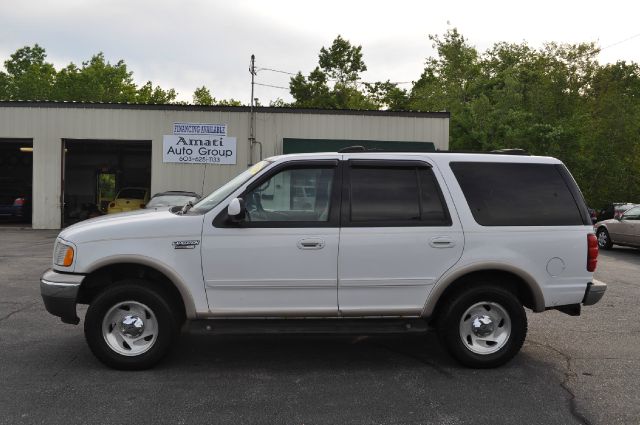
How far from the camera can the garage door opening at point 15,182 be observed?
22.1m

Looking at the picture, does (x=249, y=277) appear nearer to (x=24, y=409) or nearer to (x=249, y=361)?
(x=249, y=361)

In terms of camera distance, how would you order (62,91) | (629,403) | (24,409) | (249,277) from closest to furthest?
1. (24,409)
2. (629,403)
3. (249,277)
4. (62,91)

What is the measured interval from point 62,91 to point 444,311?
225 ft

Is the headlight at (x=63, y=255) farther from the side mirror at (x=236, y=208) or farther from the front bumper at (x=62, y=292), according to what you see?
the side mirror at (x=236, y=208)

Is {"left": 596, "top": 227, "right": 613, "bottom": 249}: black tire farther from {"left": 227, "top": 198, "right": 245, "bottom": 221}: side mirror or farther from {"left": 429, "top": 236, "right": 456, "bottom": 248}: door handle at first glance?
{"left": 227, "top": 198, "right": 245, "bottom": 221}: side mirror

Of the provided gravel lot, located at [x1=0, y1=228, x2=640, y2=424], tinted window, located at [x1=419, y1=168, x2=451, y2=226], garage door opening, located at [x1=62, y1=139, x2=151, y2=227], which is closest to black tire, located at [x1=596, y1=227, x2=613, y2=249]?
gravel lot, located at [x1=0, y1=228, x2=640, y2=424]

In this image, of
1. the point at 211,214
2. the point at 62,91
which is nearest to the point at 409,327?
the point at 211,214

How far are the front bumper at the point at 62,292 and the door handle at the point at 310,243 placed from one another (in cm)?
184

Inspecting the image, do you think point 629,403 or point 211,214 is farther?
point 211,214

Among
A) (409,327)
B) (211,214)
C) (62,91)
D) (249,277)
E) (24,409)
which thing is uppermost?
(62,91)

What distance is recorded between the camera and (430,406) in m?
4.11

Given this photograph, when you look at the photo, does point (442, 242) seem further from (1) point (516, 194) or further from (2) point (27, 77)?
(2) point (27, 77)

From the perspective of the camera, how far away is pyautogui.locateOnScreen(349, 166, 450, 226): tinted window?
16.0 ft

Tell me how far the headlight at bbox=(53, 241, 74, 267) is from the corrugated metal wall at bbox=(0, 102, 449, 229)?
1634cm
